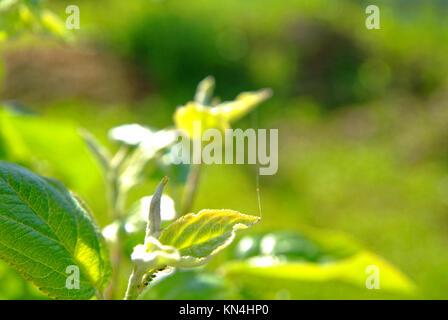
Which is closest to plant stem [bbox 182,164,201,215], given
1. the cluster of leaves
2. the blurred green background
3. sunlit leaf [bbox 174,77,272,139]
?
sunlit leaf [bbox 174,77,272,139]

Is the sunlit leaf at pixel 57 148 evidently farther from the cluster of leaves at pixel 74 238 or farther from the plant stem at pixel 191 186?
the cluster of leaves at pixel 74 238

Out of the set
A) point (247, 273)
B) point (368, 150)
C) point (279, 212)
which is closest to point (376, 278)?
point (247, 273)

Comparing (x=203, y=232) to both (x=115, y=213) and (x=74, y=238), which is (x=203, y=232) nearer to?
(x=74, y=238)

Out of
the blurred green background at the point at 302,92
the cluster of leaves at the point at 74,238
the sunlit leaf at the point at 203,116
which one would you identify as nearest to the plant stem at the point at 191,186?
the sunlit leaf at the point at 203,116
